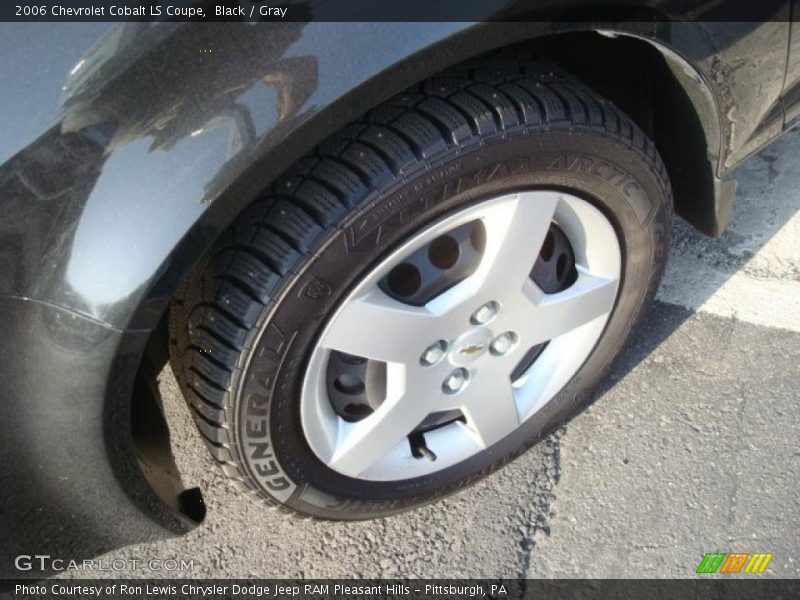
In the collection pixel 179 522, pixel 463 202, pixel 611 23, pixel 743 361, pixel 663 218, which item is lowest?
pixel 743 361

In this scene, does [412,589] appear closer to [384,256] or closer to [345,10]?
[384,256]

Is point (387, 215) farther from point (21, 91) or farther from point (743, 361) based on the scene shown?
point (743, 361)

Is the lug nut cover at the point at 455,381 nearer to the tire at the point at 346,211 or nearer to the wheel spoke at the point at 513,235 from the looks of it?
the tire at the point at 346,211

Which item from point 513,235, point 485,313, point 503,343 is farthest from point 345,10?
point 503,343

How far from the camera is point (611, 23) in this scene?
146 cm

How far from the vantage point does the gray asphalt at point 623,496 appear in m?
2.05

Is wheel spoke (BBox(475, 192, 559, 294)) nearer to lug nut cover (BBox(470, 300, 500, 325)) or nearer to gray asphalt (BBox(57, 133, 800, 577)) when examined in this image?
lug nut cover (BBox(470, 300, 500, 325))

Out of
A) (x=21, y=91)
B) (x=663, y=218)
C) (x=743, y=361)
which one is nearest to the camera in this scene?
(x=21, y=91)

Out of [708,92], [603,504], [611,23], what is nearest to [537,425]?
[603,504]

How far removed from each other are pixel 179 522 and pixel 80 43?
39.7 inches

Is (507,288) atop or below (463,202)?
→ below

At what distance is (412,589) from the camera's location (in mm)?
2012

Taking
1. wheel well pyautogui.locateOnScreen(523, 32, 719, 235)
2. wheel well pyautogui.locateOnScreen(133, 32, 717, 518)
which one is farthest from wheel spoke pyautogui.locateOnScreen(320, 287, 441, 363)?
wheel well pyautogui.locateOnScreen(523, 32, 719, 235)

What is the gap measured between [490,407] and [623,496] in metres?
0.50
